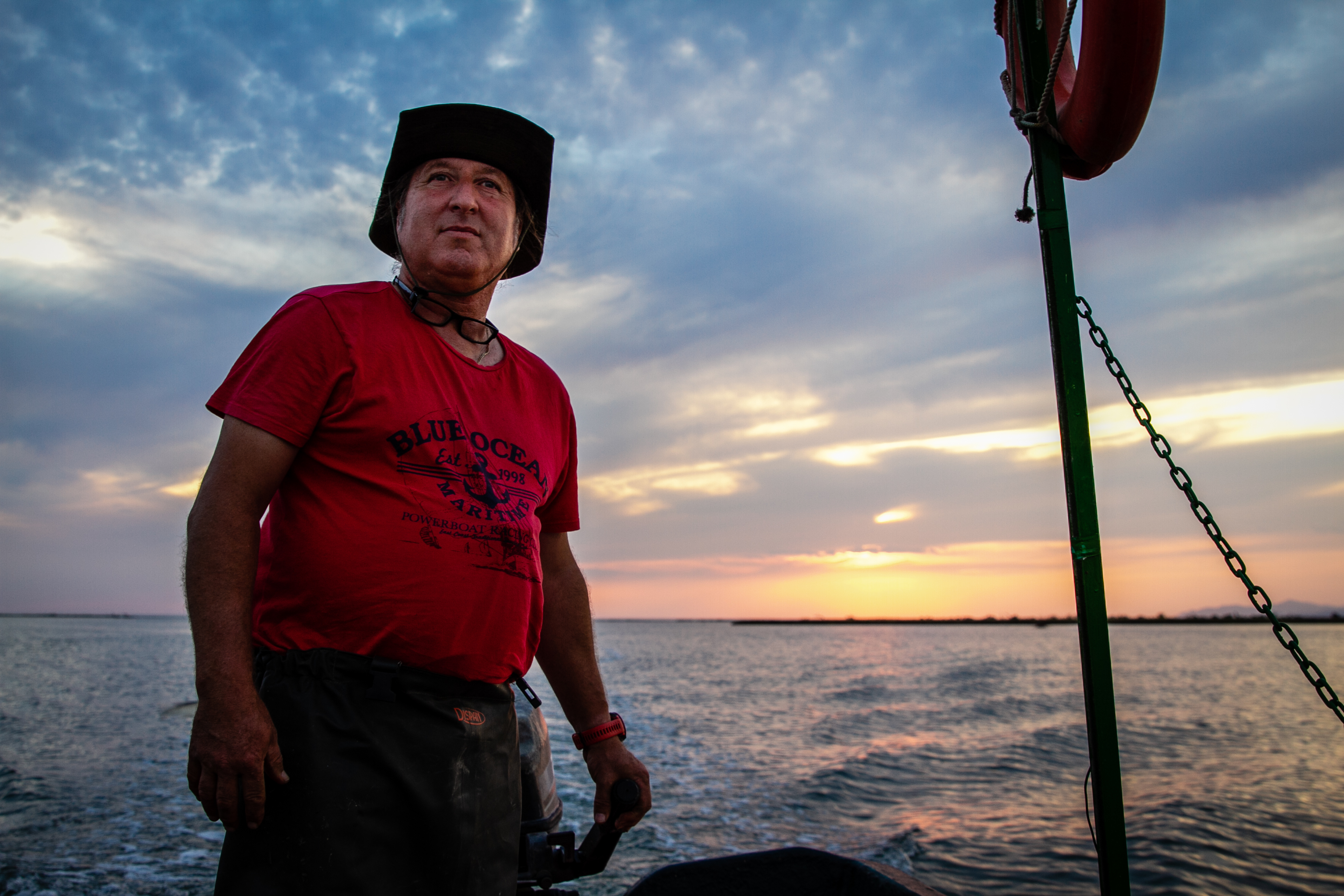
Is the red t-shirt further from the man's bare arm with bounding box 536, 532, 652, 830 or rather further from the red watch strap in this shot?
the red watch strap

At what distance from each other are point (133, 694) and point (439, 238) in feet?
76.4

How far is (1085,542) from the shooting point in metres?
1.96

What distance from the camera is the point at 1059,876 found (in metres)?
6.68

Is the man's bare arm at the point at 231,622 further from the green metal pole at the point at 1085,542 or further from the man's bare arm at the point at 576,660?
the green metal pole at the point at 1085,542

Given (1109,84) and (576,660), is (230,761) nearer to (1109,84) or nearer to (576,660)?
(576,660)

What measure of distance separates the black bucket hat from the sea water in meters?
5.73

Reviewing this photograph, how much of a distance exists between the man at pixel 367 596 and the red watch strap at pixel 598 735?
45 cm

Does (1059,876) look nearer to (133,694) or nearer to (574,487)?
(574,487)

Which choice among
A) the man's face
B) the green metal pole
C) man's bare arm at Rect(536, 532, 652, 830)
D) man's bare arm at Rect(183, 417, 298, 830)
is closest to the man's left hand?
man's bare arm at Rect(536, 532, 652, 830)

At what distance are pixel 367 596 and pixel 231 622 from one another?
24 cm

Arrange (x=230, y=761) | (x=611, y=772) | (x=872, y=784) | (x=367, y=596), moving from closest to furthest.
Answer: (x=230, y=761), (x=367, y=596), (x=611, y=772), (x=872, y=784)

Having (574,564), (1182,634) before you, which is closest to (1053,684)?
(574,564)

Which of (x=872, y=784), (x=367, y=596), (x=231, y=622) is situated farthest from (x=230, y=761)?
(x=872, y=784)

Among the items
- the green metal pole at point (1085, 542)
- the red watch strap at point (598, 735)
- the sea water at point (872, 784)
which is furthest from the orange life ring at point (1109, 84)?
the sea water at point (872, 784)
